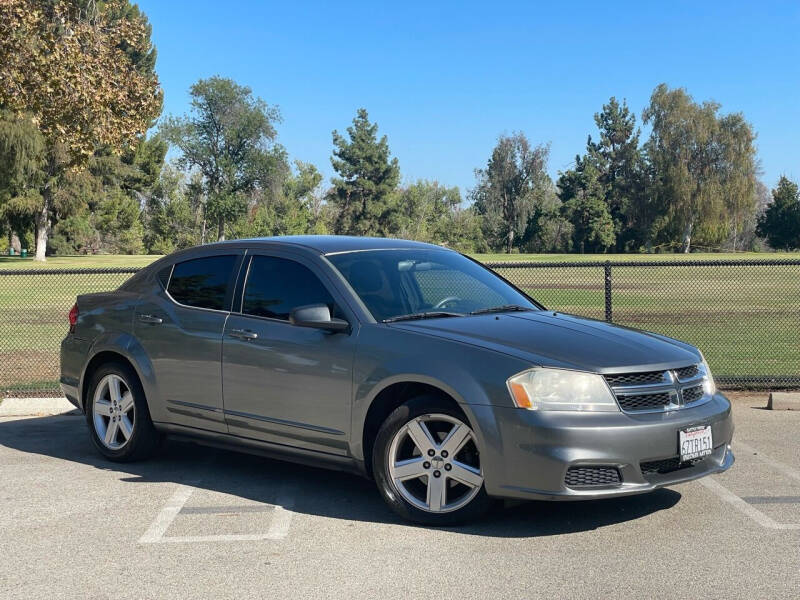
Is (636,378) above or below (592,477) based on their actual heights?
above

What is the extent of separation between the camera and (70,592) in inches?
164

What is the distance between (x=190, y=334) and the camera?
6.29 metres

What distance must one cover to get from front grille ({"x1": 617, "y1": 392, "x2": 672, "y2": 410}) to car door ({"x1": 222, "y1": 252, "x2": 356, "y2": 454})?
158cm

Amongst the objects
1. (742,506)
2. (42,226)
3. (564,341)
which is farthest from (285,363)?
(42,226)

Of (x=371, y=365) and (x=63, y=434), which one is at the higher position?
(x=371, y=365)

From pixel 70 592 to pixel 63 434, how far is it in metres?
4.16

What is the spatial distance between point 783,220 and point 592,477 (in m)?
90.2

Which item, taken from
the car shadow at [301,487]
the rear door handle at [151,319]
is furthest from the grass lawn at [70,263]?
the rear door handle at [151,319]

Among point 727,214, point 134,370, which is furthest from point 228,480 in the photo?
point 727,214

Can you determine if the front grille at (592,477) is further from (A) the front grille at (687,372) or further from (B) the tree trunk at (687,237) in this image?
(B) the tree trunk at (687,237)

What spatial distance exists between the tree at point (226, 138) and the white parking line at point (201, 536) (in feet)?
317

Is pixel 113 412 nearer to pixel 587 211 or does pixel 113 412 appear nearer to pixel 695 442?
pixel 695 442

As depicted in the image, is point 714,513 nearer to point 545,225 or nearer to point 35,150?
point 35,150

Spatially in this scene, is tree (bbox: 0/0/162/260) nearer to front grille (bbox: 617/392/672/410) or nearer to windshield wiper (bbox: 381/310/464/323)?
windshield wiper (bbox: 381/310/464/323)
